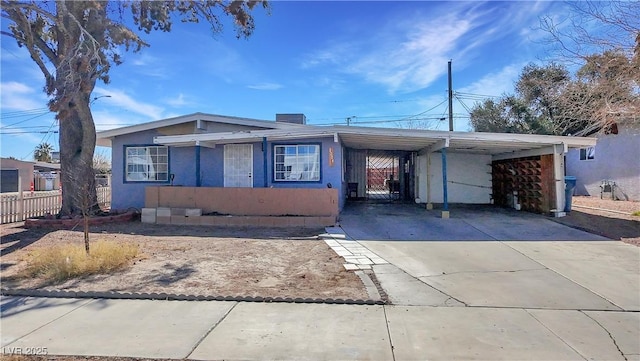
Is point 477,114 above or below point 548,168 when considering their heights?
above

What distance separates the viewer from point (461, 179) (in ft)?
51.3

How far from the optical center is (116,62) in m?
11.5

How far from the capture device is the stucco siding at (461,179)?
15531mm

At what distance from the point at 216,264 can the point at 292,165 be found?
20.1ft

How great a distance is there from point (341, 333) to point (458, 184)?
13.3m

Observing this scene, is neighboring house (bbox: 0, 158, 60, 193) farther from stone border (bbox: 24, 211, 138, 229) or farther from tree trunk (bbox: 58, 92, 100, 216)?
stone border (bbox: 24, 211, 138, 229)

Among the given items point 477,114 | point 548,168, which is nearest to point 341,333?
point 548,168

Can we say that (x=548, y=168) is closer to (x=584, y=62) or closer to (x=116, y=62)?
(x=584, y=62)

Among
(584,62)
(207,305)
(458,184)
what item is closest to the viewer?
(207,305)

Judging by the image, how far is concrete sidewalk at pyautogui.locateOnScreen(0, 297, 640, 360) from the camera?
3.33 m

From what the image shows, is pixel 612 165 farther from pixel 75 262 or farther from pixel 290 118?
pixel 75 262

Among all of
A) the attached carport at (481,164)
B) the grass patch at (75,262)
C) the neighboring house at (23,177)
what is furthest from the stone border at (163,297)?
the neighboring house at (23,177)

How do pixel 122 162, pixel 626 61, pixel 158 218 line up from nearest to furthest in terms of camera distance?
1. pixel 626 61
2. pixel 158 218
3. pixel 122 162

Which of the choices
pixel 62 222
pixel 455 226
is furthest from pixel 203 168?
pixel 455 226
